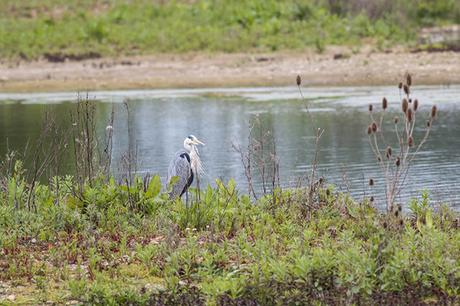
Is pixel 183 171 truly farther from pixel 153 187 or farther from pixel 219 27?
pixel 219 27

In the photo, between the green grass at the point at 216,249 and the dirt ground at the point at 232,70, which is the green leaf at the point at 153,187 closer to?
the green grass at the point at 216,249

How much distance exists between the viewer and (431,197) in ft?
38.9

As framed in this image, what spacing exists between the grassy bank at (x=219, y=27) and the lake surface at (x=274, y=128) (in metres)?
3.27

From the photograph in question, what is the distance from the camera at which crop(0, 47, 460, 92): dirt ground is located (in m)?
27.6

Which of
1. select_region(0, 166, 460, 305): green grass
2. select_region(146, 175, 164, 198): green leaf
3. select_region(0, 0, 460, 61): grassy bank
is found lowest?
select_region(0, 166, 460, 305): green grass

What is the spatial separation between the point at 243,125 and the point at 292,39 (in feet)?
33.5

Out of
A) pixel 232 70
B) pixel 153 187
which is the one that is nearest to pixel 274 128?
pixel 232 70

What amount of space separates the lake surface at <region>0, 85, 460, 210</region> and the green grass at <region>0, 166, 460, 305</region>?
4.40ft

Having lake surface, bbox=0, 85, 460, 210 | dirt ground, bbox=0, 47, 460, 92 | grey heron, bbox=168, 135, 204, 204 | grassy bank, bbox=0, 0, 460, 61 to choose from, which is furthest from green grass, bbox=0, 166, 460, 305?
grassy bank, bbox=0, 0, 460, 61

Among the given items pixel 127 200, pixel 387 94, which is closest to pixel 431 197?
pixel 127 200

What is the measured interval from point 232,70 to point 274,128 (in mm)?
8956

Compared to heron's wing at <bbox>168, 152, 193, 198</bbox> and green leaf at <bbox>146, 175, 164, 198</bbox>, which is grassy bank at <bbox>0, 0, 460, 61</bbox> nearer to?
heron's wing at <bbox>168, 152, 193, 198</bbox>

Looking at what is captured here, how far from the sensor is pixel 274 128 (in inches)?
793

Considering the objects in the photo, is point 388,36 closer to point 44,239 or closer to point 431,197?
point 431,197
